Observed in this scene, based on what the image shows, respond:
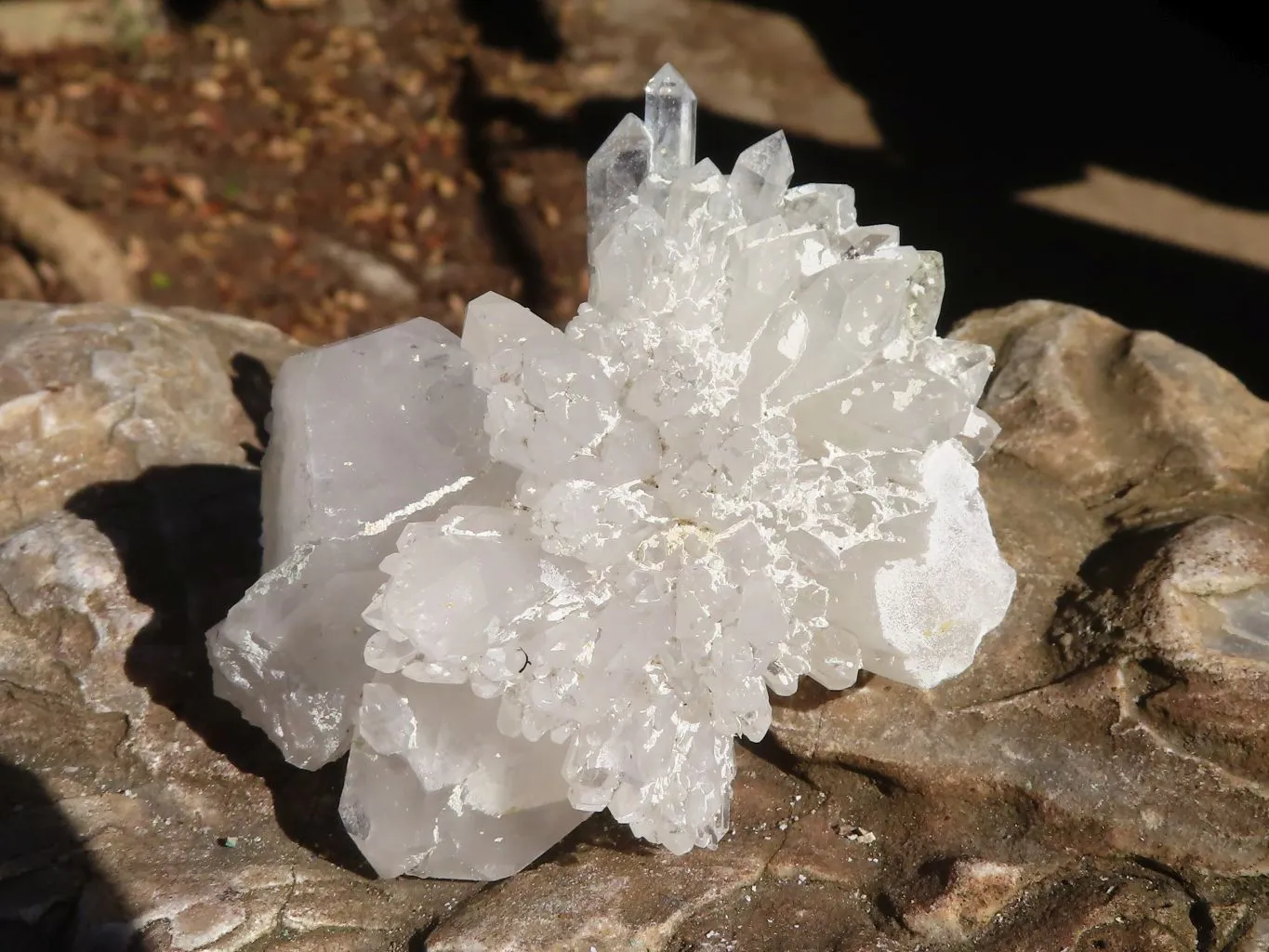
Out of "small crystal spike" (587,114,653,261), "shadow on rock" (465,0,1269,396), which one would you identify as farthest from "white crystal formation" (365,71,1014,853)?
"shadow on rock" (465,0,1269,396)

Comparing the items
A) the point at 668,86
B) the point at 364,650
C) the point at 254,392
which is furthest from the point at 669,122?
the point at 254,392

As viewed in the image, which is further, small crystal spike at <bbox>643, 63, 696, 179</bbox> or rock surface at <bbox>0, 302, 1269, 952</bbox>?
small crystal spike at <bbox>643, 63, 696, 179</bbox>

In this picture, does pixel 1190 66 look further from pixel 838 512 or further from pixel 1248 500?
pixel 838 512

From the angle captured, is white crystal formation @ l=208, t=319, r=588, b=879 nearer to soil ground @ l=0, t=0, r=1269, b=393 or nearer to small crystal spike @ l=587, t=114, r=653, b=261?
small crystal spike @ l=587, t=114, r=653, b=261

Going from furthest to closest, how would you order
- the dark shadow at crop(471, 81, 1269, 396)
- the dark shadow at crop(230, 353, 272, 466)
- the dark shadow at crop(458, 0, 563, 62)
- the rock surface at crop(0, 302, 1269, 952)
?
the dark shadow at crop(458, 0, 563, 62), the dark shadow at crop(471, 81, 1269, 396), the dark shadow at crop(230, 353, 272, 466), the rock surface at crop(0, 302, 1269, 952)

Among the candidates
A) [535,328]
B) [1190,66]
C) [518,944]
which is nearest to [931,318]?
[535,328]

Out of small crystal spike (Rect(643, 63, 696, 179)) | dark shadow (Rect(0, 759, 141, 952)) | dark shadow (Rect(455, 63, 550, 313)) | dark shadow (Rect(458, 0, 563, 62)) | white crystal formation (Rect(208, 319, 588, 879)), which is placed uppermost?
small crystal spike (Rect(643, 63, 696, 179))

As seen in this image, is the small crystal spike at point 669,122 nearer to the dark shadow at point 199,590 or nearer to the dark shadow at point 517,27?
the dark shadow at point 199,590
